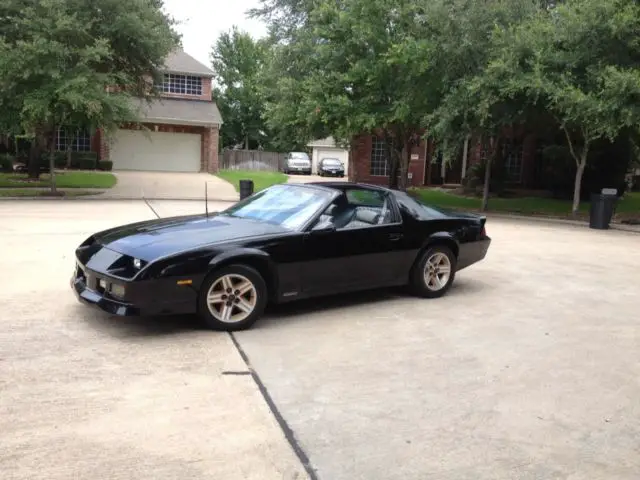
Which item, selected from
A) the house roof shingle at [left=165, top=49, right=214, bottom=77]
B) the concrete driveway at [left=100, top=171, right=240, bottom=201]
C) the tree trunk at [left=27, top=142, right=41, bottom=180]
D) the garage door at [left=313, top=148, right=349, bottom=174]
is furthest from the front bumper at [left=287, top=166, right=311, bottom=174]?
the tree trunk at [left=27, top=142, right=41, bottom=180]

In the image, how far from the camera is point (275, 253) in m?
5.86

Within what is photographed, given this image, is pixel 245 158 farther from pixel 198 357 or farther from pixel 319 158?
pixel 198 357

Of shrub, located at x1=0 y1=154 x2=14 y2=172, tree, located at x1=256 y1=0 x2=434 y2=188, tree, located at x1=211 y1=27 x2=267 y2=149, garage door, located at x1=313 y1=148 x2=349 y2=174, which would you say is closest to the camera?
tree, located at x1=256 y1=0 x2=434 y2=188

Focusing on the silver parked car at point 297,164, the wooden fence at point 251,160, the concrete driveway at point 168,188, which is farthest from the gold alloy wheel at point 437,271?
the wooden fence at point 251,160

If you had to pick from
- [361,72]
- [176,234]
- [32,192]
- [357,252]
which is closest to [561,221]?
[361,72]

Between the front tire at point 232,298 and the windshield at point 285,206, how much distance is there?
2.59ft

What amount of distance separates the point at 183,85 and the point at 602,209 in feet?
96.0

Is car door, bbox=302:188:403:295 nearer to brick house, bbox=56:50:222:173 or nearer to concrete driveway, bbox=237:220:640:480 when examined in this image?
concrete driveway, bbox=237:220:640:480

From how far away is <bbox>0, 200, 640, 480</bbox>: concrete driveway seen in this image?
11.1ft

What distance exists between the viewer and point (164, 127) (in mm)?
36906

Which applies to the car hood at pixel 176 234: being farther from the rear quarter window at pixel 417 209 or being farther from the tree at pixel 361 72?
the tree at pixel 361 72

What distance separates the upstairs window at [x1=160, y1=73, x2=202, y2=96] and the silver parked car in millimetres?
9120

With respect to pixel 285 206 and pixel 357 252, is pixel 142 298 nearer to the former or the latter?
pixel 285 206

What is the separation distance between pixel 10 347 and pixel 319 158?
4598 centimetres
